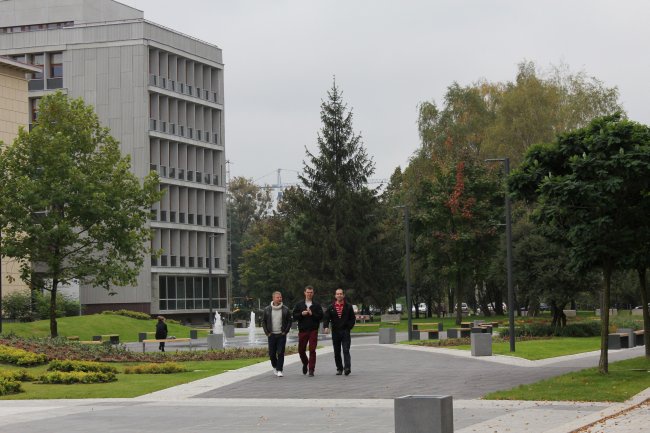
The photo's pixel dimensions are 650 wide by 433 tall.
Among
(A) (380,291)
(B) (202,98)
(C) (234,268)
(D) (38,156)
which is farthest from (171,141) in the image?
(C) (234,268)

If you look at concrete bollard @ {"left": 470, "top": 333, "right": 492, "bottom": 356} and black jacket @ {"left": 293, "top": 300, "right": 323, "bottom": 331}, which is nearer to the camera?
black jacket @ {"left": 293, "top": 300, "right": 323, "bottom": 331}

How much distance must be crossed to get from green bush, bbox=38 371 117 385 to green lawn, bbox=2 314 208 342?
30.2m

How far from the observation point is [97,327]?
63.0 meters

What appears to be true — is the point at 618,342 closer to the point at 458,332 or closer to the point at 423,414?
the point at 458,332

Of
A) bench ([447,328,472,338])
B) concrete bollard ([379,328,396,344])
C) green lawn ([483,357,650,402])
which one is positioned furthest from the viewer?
bench ([447,328,472,338])

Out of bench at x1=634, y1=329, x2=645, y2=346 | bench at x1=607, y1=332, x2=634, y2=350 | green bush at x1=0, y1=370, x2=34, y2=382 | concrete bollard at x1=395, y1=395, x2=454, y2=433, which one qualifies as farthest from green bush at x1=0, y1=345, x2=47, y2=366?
bench at x1=634, y1=329, x2=645, y2=346

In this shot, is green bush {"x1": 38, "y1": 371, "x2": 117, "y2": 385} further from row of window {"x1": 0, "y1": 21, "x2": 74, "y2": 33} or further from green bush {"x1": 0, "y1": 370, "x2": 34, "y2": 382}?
row of window {"x1": 0, "y1": 21, "x2": 74, "y2": 33}

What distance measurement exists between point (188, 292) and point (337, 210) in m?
18.8

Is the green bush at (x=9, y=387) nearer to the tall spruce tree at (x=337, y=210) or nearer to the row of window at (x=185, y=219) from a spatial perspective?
the tall spruce tree at (x=337, y=210)

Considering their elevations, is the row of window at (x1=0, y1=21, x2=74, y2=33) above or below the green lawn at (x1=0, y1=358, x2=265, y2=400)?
above

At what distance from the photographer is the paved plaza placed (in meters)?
15.4

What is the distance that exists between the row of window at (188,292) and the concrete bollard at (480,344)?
53965mm

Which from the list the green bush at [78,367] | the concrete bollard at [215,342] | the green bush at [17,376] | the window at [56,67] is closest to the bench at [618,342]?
the concrete bollard at [215,342]

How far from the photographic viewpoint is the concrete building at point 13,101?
72625 mm
